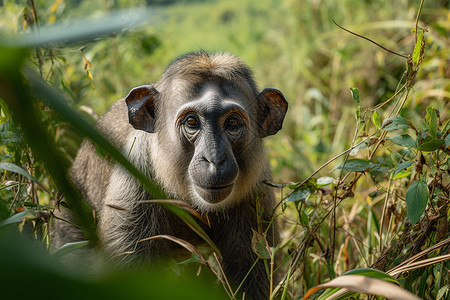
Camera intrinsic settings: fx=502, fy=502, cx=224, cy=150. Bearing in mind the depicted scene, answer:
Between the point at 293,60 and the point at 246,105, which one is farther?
the point at 293,60

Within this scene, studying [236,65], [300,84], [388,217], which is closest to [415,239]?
[388,217]

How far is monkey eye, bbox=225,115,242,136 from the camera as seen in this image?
3.26 metres

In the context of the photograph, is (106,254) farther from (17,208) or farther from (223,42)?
(223,42)

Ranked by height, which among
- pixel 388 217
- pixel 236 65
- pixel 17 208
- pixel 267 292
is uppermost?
pixel 236 65

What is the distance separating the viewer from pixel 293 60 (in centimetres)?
915

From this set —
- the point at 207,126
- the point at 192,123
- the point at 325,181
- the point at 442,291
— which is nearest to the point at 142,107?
the point at 192,123

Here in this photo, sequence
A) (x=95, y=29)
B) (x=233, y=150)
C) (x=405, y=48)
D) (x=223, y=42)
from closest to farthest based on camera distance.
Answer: (x=95, y=29), (x=233, y=150), (x=405, y=48), (x=223, y=42)

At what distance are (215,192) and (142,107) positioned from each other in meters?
0.92

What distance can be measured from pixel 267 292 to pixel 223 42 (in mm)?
9388

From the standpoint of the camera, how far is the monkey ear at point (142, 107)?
3502mm

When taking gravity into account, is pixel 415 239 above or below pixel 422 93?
below

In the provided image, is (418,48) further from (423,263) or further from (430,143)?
(423,263)

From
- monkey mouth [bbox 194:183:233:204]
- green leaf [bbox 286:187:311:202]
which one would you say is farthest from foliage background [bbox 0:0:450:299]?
monkey mouth [bbox 194:183:233:204]

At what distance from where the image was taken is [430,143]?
8.25 feet
